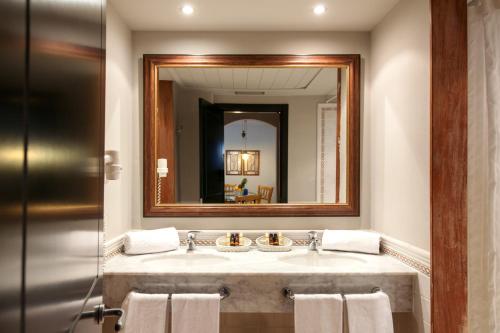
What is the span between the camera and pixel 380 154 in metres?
2.06

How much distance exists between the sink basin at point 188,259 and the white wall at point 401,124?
1012mm

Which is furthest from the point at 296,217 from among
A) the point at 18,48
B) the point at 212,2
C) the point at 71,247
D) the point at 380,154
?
the point at 18,48

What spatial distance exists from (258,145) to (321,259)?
795 millimetres

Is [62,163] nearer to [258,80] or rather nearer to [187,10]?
[187,10]

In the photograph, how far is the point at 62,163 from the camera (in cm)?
54

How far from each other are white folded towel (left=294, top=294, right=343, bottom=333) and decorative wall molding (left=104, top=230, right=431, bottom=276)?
16.9 inches

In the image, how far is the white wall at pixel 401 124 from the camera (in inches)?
63.7

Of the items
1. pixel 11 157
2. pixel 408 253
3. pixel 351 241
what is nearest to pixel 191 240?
pixel 351 241

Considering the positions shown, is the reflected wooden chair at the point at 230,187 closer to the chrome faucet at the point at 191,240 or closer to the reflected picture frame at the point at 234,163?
the reflected picture frame at the point at 234,163

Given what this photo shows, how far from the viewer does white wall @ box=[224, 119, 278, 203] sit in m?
2.18

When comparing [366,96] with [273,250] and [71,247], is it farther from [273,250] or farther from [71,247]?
[71,247]

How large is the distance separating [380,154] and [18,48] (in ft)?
6.48

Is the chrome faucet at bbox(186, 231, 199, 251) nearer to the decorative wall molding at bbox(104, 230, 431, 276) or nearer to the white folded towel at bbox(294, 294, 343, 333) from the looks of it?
the decorative wall molding at bbox(104, 230, 431, 276)

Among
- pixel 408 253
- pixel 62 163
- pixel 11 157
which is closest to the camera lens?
pixel 11 157
